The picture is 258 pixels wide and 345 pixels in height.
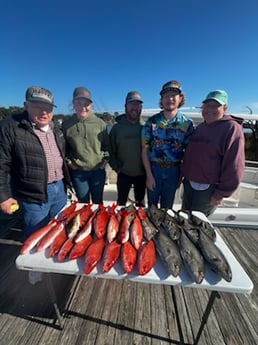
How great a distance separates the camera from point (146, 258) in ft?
4.10

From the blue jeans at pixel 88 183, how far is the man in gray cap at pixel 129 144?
288 mm

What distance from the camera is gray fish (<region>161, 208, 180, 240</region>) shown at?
4.64 feet

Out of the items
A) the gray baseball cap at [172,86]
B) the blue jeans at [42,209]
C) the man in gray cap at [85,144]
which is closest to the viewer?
the blue jeans at [42,209]

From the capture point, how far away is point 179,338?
5.41ft

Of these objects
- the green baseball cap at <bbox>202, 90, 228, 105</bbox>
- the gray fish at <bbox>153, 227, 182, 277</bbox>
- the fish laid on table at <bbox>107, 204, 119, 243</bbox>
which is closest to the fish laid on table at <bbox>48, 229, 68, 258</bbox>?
the fish laid on table at <bbox>107, 204, 119, 243</bbox>

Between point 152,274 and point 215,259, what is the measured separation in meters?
0.41

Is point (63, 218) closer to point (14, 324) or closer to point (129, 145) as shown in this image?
point (14, 324)

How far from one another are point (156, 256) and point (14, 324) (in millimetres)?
1489

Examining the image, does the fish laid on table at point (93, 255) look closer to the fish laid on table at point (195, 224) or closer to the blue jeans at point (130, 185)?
the fish laid on table at point (195, 224)

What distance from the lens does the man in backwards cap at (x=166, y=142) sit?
7.26ft

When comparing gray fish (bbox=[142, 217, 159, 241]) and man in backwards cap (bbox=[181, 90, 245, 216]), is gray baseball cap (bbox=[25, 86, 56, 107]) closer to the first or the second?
gray fish (bbox=[142, 217, 159, 241])

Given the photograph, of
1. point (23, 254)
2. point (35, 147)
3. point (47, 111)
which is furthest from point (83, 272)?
point (47, 111)

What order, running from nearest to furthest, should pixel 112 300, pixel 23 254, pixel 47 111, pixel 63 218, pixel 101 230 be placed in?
1. pixel 23 254
2. pixel 101 230
3. pixel 63 218
4. pixel 47 111
5. pixel 112 300

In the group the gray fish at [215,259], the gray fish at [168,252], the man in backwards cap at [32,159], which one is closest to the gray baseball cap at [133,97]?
the man in backwards cap at [32,159]
